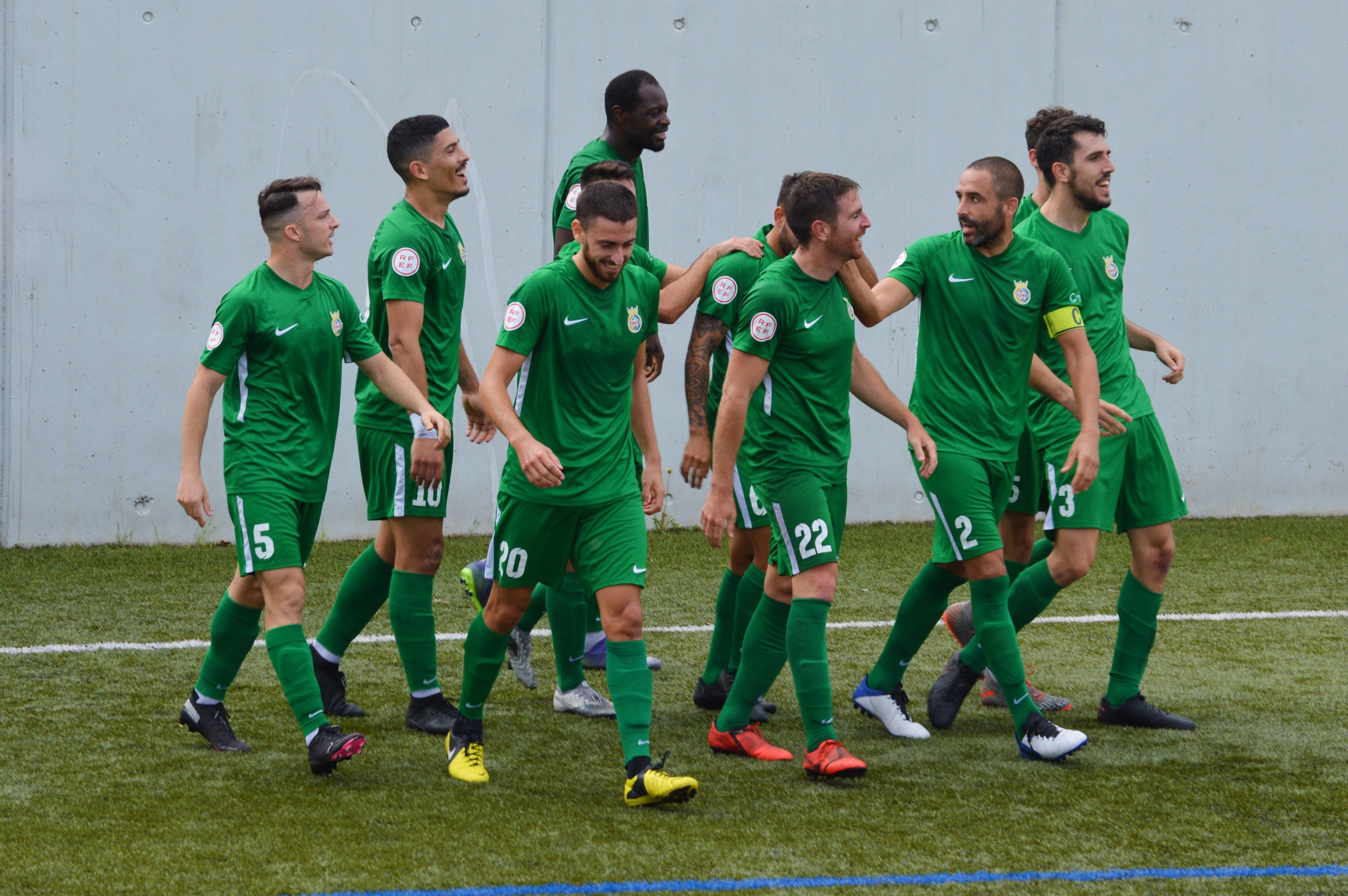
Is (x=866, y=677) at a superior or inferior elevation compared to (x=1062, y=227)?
inferior

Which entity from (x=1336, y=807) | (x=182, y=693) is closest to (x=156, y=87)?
(x=182, y=693)

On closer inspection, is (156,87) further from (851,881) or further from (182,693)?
(851,881)

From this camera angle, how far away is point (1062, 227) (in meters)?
5.05

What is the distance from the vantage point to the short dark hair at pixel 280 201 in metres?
4.41

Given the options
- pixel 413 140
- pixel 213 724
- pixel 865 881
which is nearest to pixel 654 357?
pixel 413 140

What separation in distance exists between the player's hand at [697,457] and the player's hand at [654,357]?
0.68 m

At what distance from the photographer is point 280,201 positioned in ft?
14.5

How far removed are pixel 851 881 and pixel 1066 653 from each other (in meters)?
3.02

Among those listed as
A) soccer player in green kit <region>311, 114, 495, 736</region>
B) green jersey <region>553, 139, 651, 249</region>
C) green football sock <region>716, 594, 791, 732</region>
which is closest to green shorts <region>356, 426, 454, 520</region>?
soccer player in green kit <region>311, 114, 495, 736</region>

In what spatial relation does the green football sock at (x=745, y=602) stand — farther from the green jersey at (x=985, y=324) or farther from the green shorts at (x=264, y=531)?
the green shorts at (x=264, y=531)

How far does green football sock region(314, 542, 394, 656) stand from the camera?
5.03 meters

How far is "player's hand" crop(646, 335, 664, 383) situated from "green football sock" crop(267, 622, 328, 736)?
1.64 meters

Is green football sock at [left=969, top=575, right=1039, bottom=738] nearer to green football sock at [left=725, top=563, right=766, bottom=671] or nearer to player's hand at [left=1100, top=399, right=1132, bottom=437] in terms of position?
player's hand at [left=1100, top=399, right=1132, bottom=437]

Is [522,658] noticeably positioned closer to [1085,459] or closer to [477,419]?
[477,419]
